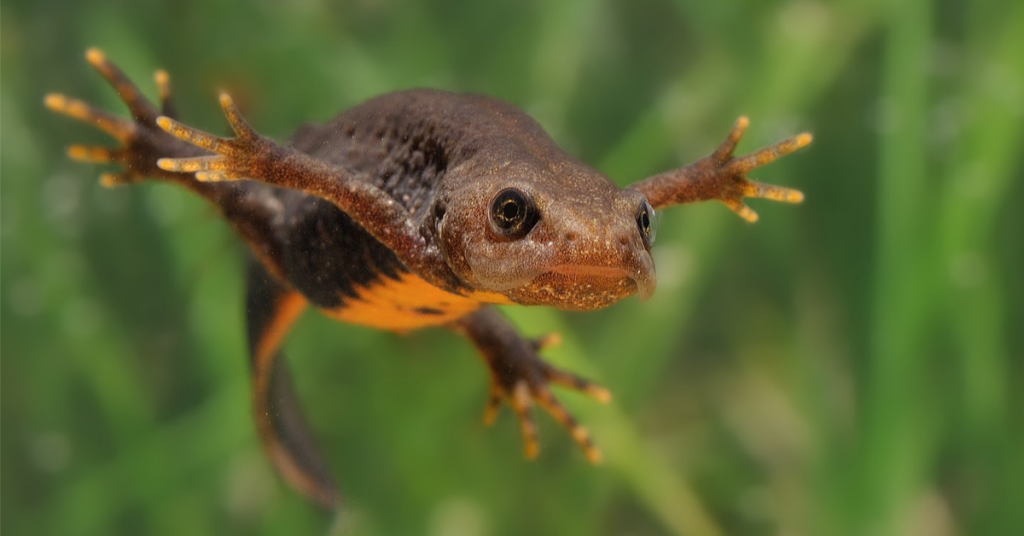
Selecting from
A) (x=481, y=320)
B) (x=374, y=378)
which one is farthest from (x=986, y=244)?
(x=374, y=378)

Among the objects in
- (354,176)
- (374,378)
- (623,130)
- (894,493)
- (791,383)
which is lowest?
(354,176)

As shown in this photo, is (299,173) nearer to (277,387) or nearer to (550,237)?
(550,237)

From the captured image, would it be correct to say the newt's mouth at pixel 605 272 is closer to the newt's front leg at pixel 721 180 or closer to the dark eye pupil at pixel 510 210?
the dark eye pupil at pixel 510 210

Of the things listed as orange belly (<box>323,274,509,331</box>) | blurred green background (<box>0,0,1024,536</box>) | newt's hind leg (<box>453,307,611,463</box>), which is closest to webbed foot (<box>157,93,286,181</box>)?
orange belly (<box>323,274,509,331</box>)

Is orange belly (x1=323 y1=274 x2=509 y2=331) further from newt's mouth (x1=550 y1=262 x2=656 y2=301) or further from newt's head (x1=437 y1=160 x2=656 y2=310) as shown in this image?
newt's mouth (x1=550 y1=262 x2=656 y2=301)

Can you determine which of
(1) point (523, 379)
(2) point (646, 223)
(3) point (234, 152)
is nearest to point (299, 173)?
(3) point (234, 152)

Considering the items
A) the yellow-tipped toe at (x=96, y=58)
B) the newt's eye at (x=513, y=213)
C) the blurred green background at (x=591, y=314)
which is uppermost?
the blurred green background at (x=591, y=314)

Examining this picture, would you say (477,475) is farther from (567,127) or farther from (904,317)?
(904,317)

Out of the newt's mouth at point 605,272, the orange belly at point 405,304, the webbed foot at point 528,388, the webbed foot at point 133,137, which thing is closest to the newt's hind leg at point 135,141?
the webbed foot at point 133,137

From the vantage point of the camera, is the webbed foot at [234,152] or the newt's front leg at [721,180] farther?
the newt's front leg at [721,180]
